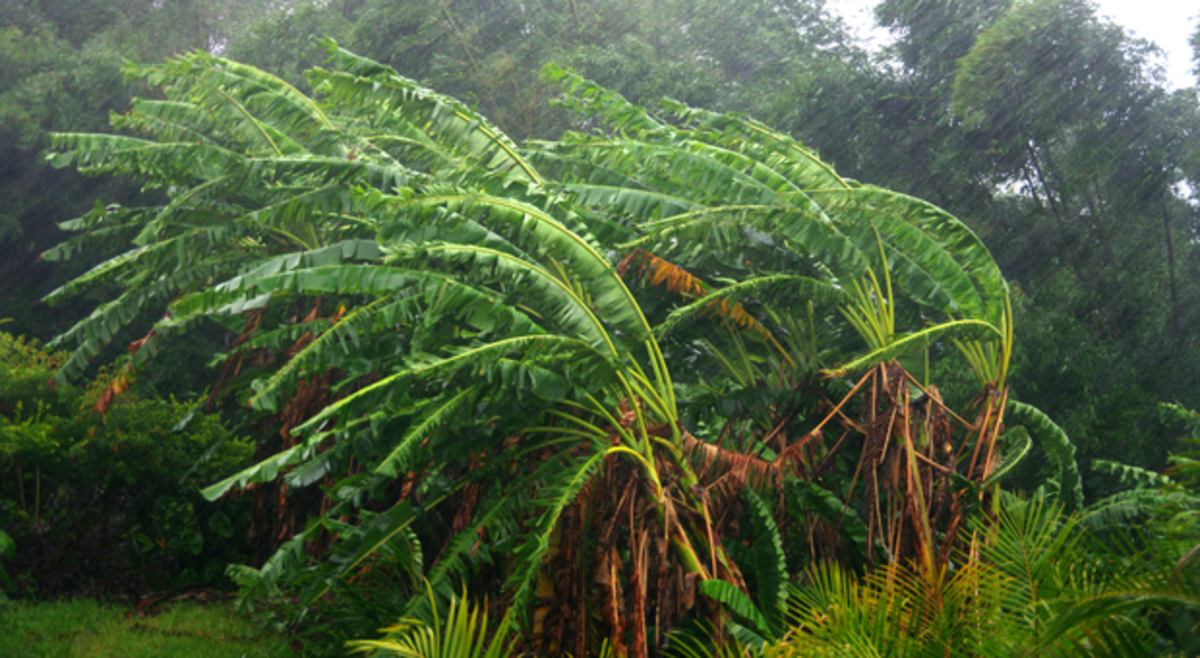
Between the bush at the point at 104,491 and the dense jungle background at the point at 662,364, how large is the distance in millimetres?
39

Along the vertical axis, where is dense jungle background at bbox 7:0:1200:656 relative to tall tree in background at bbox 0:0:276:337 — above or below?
above

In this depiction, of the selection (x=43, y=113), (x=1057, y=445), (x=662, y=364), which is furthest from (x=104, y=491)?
(x=43, y=113)

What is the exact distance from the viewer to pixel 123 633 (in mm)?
7246

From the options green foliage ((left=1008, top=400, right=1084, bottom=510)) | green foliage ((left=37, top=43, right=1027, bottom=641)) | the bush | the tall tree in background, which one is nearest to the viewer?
green foliage ((left=37, top=43, right=1027, bottom=641))

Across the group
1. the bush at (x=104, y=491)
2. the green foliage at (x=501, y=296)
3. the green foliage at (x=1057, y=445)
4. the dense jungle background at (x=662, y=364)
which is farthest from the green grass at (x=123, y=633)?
the green foliage at (x=1057, y=445)

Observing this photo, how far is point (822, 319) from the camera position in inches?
256

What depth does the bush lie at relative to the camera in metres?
8.39

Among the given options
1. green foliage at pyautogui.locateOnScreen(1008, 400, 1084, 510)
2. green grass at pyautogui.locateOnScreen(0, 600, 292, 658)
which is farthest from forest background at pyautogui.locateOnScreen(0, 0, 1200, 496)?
green grass at pyautogui.locateOnScreen(0, 600, 292, 658)

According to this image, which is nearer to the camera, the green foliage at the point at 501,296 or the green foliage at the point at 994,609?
the green foliage at the point at 994,609

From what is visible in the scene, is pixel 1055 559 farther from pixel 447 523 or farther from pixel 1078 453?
pixel 1078 453

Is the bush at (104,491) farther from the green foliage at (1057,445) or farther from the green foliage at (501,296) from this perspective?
the green foliage at (1057,445)

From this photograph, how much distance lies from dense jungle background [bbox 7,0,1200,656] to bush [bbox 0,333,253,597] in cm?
4

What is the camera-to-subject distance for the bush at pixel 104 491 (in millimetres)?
8391

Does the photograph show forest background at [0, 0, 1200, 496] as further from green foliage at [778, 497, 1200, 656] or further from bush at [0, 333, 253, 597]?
green foliage at [778, 497, 1200, 656]
